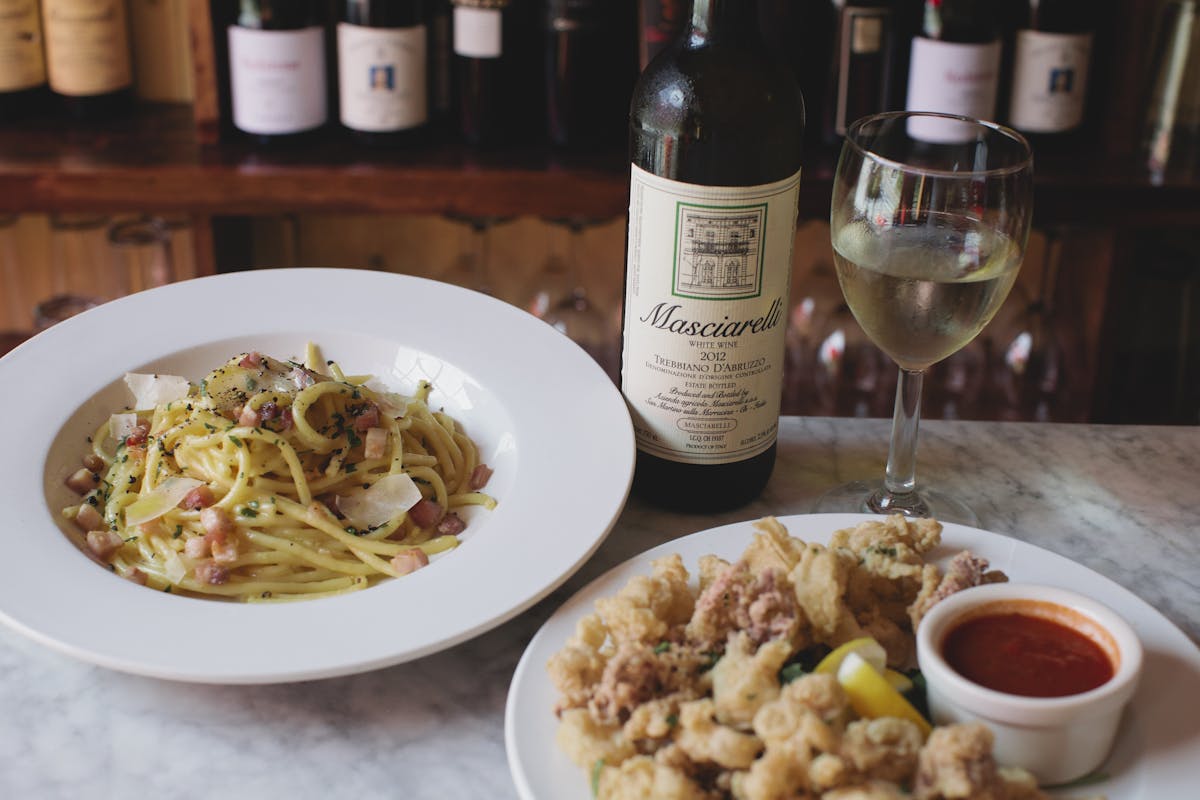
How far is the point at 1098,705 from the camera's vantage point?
90 cm

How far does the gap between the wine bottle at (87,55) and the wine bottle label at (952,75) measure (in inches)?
56.4

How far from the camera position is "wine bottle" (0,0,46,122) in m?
2.28

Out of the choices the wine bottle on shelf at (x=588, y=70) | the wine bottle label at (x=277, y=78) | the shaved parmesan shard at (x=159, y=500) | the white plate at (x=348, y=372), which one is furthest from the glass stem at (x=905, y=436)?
the wine bottle label at (x=277, y=78)

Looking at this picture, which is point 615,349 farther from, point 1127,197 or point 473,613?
point 473,613

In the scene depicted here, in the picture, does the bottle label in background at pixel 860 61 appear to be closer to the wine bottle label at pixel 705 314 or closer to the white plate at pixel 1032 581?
the wine bottle label at pixel 705 314

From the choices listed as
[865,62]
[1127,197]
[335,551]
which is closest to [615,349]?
[865,62]

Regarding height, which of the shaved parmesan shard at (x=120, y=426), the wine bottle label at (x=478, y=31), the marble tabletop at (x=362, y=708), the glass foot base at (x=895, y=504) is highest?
the wine bottle label at (x=478, y=31)

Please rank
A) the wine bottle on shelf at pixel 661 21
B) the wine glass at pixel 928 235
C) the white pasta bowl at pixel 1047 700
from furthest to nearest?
the wine bottle on shelf at pixel 661 21
the wine glass at pixel 928 235
the white pasta bowl at pixel 1047 700

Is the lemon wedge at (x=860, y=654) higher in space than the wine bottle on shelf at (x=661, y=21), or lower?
lower

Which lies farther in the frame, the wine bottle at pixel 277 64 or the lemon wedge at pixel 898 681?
the wine bottle at pixel 277 64

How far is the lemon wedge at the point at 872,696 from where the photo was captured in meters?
0.91

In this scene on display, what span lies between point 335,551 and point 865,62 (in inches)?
54.8

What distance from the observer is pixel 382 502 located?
1.37m

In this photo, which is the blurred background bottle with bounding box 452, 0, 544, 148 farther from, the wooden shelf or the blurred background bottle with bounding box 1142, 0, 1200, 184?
the blurred background bottle with bounding box 1142, 0, 1200, 184
